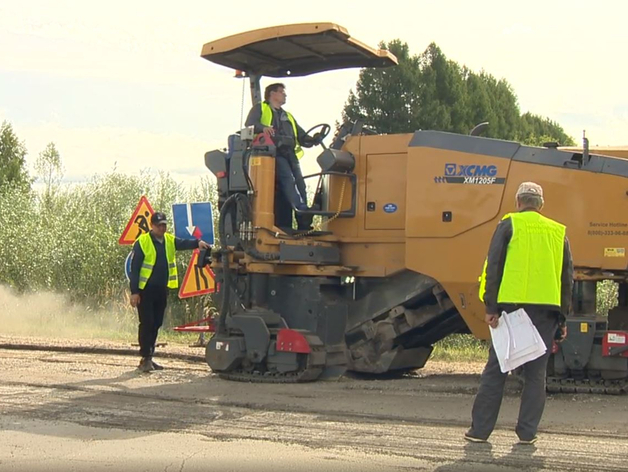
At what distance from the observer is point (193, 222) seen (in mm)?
13367

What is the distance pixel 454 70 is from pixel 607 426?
32230mm

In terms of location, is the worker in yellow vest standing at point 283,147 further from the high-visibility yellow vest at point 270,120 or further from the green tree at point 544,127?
the green tree at point 544,127

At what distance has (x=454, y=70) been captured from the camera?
127 ft

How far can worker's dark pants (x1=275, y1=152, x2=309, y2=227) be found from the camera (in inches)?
421

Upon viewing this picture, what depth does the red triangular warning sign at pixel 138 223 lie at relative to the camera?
1331cm

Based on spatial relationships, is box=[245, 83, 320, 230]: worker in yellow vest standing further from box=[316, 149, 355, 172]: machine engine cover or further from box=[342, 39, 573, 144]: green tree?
box=[342, 39, 573, 144]: green tree

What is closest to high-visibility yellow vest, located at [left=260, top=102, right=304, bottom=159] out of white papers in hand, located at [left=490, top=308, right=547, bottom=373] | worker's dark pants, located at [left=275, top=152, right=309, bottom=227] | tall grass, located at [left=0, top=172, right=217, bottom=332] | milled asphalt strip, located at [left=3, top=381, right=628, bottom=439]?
worker's dark pants, located at [left=275, top=152, right=309, bottom=227]

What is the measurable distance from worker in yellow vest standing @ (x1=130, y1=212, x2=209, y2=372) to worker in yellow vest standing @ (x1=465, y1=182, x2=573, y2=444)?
493 cm

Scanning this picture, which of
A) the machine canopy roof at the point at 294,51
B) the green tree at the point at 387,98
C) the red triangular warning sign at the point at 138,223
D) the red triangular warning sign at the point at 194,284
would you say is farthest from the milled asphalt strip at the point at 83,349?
the green tree at the point at 387,98

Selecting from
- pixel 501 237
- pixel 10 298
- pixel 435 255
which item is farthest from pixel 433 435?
pixel 10 298

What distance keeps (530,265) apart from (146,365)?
5.42 metres

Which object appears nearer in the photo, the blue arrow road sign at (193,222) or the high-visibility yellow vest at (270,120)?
the high-visibility yellow vest at (270,120)

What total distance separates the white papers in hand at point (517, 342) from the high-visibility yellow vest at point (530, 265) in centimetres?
13

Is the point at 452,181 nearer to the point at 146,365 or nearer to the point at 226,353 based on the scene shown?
the point at 226,353
